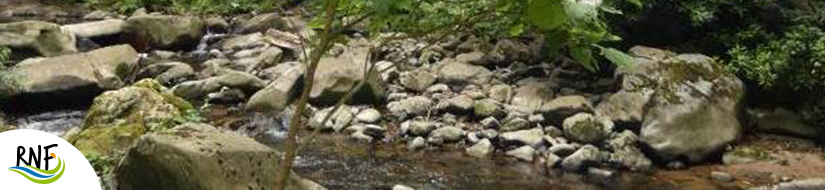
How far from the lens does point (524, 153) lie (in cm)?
882

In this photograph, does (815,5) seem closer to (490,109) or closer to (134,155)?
(490,109)

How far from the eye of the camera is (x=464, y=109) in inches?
390

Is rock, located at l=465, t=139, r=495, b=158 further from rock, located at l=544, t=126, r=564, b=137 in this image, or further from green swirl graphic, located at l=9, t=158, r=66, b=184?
green swirl graphic, located at l=9, t=158, r=66, b=184

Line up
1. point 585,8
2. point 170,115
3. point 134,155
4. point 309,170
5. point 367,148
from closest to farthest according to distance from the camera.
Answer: point 585,8, point 134,155, point 170,115, point 309,170, point 367,148

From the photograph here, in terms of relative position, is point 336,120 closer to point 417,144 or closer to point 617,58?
point 417,144

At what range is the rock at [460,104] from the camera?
991 cm

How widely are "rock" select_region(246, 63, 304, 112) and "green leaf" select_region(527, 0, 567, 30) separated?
28.1 feet

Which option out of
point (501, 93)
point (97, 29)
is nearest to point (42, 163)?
point (501, 93)

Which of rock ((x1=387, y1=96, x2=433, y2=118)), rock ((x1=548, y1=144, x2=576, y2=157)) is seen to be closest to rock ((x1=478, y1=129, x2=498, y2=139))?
rock ((x1=548, y1=144, x2=576, y2=157))

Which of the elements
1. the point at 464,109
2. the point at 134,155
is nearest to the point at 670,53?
the point at 464,109

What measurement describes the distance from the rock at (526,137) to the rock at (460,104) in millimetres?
819

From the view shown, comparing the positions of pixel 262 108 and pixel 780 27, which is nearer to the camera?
pixel 780 27

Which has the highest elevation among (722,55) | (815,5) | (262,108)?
(815,5)

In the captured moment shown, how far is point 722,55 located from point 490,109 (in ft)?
9.47
